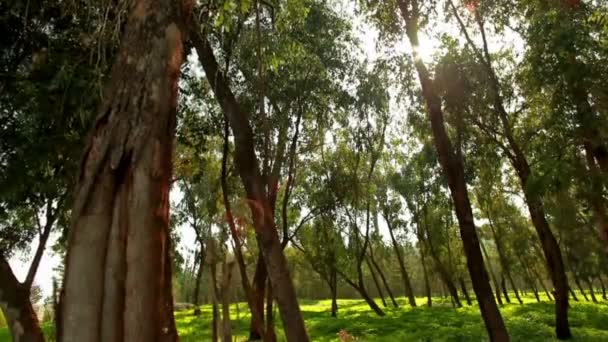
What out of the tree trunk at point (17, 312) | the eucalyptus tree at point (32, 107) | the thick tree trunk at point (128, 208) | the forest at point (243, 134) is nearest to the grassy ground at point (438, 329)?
the forest at point (243, 134)

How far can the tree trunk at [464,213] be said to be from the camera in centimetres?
831

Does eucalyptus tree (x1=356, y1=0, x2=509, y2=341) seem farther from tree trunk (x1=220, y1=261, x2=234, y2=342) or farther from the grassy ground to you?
the grassy ground

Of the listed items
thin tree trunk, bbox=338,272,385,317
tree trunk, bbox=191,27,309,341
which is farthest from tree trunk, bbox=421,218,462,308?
tree trunk, bbox=191,27,309,341

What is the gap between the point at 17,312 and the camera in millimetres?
8844

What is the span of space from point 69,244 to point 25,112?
662cm

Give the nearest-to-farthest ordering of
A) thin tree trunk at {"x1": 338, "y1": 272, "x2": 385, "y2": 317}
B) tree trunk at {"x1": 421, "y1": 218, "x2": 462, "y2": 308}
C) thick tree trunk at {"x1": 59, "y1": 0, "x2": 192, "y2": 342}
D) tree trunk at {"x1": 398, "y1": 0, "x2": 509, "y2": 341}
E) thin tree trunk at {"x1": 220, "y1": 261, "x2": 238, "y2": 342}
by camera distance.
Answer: thick tree trunk at {"x1": 59, "y1": 0, "x2": 192, "y2": 342}, tree trunk at {"x1": 398, "y1": 0, "x2": 509, "y2": 341}, thin tree trunk at {"x1": 220, "y1": 261, "x2": 238, "y2": 342}, thin tree trunk at {"x1": 338, "y1": 272, "x2": 385, "y2": 317}, tree trunk at {"x1": 421, "y1": 218, "x2": 462, "y2": 308}

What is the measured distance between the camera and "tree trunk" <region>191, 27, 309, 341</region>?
6.77m

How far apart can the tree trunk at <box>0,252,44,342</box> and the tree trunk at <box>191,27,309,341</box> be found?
185 inches

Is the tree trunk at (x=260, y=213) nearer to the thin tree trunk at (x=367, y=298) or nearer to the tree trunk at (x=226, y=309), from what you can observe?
the tree trunk at (x=226, y=309)

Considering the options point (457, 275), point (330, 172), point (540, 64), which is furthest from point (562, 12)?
point (457, 275)

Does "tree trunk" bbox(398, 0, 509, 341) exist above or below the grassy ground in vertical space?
above

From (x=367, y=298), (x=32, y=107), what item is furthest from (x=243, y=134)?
(x=367, y=298)

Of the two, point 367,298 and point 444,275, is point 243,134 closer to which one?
point 367,298

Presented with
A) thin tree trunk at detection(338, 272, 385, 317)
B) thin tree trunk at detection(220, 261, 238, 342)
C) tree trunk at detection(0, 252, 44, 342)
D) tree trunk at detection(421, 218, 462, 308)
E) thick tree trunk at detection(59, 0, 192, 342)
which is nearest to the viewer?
thick tree trunk at detection(59, 0, 192, 342)
